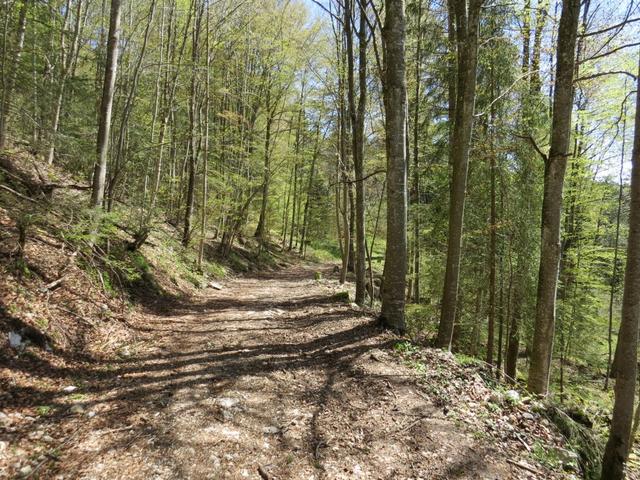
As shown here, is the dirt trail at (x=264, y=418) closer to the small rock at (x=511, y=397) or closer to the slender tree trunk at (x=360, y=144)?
the small rock at (x=511, y=397)

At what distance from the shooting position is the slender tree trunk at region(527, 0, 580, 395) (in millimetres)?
5160

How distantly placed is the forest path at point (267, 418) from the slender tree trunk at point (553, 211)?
2.27 m

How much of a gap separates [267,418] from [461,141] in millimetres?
4720

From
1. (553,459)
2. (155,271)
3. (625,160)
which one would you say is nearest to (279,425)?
(553,459)

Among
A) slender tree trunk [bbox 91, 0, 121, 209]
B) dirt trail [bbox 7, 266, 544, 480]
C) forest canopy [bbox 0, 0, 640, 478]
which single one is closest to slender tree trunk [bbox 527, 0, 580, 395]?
forest canopy [bbox 0, 0, 640, 478]

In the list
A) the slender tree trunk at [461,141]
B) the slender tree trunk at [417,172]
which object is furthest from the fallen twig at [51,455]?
the slender tree trunk at [417,172]

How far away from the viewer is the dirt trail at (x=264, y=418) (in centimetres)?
273

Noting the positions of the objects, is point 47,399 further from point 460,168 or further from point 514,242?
point 514,242

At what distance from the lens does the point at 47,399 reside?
322 cm

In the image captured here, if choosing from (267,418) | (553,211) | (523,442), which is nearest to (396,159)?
(553,211)

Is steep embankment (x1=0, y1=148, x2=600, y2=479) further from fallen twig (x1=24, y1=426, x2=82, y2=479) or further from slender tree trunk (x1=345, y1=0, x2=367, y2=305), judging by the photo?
slender tree trunk (x1=345, y1=0, x2=367, y2=305)

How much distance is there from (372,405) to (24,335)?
384 cm

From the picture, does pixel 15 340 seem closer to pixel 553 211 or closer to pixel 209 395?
pixel 209 395

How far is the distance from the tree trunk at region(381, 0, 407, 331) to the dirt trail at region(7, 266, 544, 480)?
0.78 metres
